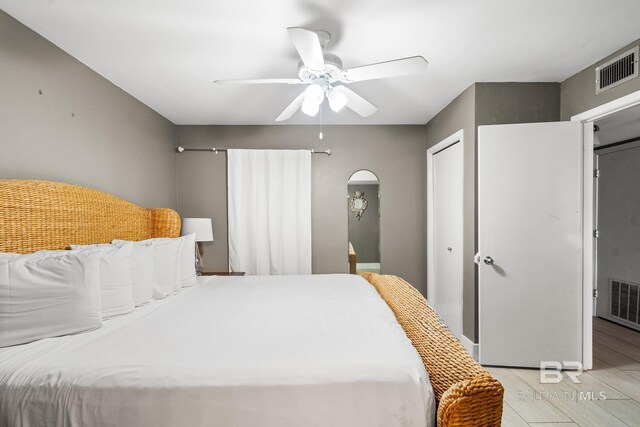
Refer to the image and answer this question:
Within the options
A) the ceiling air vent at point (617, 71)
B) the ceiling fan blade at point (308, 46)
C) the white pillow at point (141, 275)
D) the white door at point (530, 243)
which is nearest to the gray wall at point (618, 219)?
the white door at point (530, 243)

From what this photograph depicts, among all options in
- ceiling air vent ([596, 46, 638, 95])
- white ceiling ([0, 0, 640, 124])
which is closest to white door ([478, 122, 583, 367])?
ceiling air vent ([596, 46, 638, 95])

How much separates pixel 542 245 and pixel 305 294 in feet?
6.39

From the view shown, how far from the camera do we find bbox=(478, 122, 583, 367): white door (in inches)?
90.7

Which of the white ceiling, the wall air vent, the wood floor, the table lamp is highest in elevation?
the white ceiling

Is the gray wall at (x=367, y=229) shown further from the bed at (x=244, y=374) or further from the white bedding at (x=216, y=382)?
the white bedding at (x=216, y=382)

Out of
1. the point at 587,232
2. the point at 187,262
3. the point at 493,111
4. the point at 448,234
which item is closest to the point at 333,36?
the point at 493,111

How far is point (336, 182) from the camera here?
3.66 m

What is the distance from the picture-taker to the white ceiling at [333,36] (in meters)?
1.56

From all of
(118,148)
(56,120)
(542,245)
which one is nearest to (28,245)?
(56,120)

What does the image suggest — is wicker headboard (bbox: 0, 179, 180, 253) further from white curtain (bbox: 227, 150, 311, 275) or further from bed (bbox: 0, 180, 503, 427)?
white curtain (bbox: 227, 150, 311, 275)

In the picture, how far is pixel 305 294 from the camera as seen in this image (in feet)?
6.76

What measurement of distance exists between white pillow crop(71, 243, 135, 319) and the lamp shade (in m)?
1.42

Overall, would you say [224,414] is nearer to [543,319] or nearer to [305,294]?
[305,294]

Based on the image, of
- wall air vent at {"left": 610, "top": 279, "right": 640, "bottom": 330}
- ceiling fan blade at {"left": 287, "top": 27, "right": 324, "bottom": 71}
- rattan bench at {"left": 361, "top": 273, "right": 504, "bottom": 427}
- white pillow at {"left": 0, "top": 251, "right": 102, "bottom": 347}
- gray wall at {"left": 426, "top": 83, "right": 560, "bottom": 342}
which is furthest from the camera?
wall air vent at {"left": 610, "top": 279, "right": 640, "bottom": 330}
